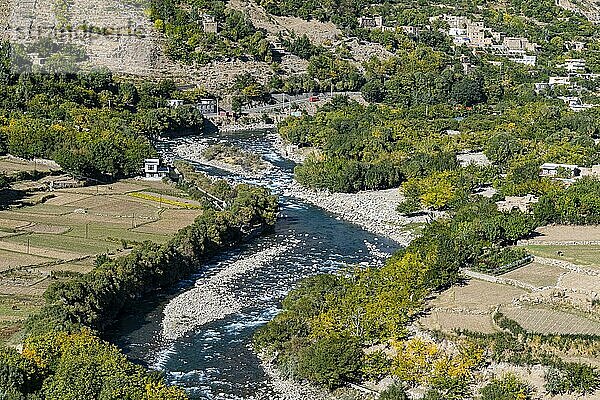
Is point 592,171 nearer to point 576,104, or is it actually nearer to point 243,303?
point 576,104

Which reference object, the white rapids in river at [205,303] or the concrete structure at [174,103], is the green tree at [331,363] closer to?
the white rapids in river at [205,303]

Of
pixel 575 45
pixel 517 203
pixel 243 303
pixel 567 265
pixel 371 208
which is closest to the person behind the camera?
pixel 243 303

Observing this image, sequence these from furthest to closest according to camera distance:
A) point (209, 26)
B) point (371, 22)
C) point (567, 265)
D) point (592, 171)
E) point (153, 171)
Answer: point (371, 22), point (209, 26), point (592, 171), point (153, 171), point (567, 265)

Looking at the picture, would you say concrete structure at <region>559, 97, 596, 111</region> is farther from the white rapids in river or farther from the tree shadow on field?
the tree shadow on field

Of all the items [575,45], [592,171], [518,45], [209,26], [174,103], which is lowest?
[174,103]

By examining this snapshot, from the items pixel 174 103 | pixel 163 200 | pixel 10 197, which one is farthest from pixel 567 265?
pixel 174 103

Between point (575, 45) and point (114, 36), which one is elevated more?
point (575, 45)

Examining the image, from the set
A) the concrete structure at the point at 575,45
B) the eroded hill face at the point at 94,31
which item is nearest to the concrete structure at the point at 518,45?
the concrete structure at the point at 575,45

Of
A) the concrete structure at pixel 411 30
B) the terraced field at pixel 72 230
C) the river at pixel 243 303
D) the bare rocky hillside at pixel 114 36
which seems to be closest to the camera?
the river at pixel 243 303
